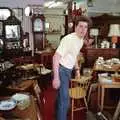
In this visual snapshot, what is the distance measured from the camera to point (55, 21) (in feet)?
25.1

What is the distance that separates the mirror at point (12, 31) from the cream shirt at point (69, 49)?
398cm

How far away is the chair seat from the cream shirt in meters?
1.08

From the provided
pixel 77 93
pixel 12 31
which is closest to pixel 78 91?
pixel 77 93

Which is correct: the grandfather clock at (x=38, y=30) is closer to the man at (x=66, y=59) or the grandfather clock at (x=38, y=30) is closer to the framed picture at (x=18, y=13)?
the framed picture at (x=18, y=13)

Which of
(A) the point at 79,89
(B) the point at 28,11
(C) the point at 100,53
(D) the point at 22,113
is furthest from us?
(B) the point at 28,11

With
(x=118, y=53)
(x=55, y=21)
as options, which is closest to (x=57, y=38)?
(x=55, y=21)

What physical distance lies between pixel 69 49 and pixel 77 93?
1353 millimetres

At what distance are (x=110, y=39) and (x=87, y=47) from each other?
0.78 metres

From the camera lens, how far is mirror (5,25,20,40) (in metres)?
7.32

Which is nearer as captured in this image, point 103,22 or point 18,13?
point 18,13

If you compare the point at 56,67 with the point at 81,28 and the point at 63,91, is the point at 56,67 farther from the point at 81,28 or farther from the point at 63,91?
the point at 81,28

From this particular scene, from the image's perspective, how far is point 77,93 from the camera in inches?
185

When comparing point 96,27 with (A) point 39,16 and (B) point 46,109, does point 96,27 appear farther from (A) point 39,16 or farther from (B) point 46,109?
(B) point 46,109

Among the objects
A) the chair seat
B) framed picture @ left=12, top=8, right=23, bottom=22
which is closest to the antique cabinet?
framed picture @ left=12, top=8, right=23, bottom=22
